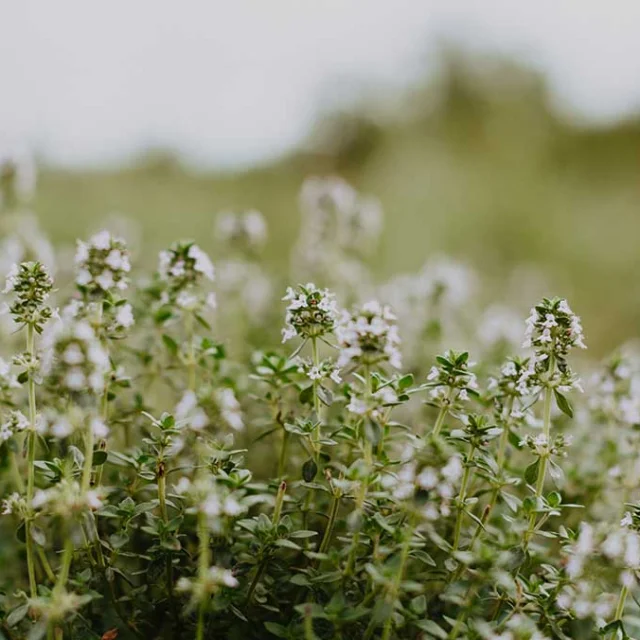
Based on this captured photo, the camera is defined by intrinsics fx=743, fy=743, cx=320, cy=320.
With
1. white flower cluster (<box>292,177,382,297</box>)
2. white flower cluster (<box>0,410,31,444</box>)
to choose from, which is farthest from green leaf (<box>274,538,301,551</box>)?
white flower cluster (<box>292,177,382,297</box>)

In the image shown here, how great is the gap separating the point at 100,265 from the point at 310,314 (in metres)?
0.49

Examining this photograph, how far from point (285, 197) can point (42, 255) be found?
26.0 feet

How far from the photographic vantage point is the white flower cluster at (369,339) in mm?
1591

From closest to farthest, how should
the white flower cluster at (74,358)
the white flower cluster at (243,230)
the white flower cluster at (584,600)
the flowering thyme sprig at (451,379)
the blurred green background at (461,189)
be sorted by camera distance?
the white flower cluster at (74,358)
the white flower cluster at (584,600)
the flowering thyme sprig at (451,379)
the white flower cluster at (243,230)
the blurred green background at (461,189)

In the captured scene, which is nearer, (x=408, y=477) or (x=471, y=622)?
(x=408, y=477)

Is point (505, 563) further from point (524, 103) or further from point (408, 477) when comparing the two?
point (524, 103)

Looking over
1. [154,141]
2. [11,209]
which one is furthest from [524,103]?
[11,209]

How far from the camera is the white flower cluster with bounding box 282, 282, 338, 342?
1.71m

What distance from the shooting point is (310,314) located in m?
1.73

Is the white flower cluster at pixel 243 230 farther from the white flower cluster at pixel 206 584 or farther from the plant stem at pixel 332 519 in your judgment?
the white flower cluster at pixel 206 584

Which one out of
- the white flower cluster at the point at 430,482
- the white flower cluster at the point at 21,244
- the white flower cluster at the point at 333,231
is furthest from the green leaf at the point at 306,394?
the white flower cluster at the point at 333,231

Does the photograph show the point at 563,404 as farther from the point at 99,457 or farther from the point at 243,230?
the point at 243,230

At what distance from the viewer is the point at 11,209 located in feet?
11.2

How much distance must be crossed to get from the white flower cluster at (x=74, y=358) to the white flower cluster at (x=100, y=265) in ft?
0.81
